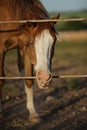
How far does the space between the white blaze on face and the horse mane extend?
465 millimetres

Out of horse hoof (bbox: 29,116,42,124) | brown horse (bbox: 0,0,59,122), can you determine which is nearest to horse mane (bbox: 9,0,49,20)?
brown horse (bbox: 0,0,59,122)

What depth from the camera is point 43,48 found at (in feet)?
20.5

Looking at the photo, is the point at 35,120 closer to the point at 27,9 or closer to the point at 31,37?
the point at 31,37

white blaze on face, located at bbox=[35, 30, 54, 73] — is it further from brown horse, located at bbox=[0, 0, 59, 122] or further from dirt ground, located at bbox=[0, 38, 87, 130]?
dirt ground, located at bbox=[0, 38, 87, 130]

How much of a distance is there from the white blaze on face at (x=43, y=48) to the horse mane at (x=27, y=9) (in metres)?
Answer: 0.46

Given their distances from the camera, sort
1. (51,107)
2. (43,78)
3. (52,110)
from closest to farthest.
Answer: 1. (43,78)
2. (52,110)
3. (51,107)

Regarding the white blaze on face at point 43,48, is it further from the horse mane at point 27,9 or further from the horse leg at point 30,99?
the horse leg at point 30,99

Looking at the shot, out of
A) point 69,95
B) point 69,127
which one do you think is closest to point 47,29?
point 69,127

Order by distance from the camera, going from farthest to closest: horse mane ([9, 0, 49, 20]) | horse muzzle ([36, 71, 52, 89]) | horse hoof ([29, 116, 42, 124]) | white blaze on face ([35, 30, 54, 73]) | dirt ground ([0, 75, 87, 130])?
horse hoof ([29, 116, 42, 124])
dirt ground ([0, 75, 87, 130])
horse mane ([9, 0, 49, 20])
white blaze on face ([35, 30, 54, 73])
horse muzzle ([36, 71, 52, 89])

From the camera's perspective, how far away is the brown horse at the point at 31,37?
623 cm

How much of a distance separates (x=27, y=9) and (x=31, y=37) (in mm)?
526

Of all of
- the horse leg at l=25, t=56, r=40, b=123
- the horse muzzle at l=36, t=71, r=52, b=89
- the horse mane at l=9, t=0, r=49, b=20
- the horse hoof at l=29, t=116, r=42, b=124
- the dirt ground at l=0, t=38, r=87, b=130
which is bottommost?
the dirt ground at l=0, t=38, r=87, b=130

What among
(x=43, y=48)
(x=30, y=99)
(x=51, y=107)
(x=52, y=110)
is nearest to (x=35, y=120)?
(x=30, y=99)

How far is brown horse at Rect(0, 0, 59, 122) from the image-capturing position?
20.4ft
